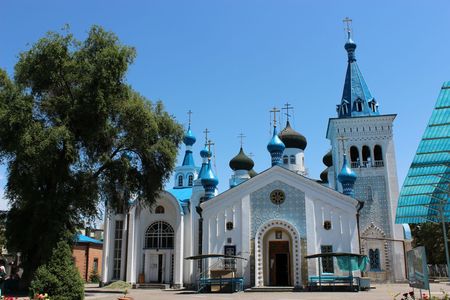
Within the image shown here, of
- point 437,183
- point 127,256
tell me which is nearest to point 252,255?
point 127,256

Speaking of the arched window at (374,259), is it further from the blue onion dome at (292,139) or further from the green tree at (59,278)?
the green tree at (59,278)

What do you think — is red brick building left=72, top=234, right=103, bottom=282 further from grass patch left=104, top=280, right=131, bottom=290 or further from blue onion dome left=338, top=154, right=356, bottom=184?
blue onion dome left=338, top=154, right=356, bottom=184

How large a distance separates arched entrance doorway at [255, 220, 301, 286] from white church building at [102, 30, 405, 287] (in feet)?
0.19

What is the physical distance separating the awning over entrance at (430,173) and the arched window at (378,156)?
828cm

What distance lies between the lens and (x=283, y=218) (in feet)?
88.9

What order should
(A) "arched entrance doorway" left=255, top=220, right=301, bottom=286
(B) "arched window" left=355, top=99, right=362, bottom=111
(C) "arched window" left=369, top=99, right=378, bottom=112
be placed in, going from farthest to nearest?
1. (C) "arched window" left=369, top=99, right=378, bottom=112
2. (B) "arched window" left=355, top=99, right=362, bottom=111
3. (A) "arched entrance doorway" left=255, top=220, right=301, bottom=286

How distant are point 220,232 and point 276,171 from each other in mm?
4940

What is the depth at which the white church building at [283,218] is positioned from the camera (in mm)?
26750

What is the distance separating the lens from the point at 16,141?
61.2 ft

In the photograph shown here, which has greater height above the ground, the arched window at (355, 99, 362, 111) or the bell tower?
the arched window at (355, 99, 362, 111)

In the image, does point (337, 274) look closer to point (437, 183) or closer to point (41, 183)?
point (437, 183)

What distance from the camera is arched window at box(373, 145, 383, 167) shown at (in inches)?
1283

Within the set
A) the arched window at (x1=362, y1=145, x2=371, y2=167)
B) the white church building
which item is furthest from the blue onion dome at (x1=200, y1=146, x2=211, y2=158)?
the arched window at (x1=362, y1=145, x2=371, y2=167)

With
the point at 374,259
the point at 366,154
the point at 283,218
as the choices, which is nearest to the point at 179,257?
the point at 283,218
